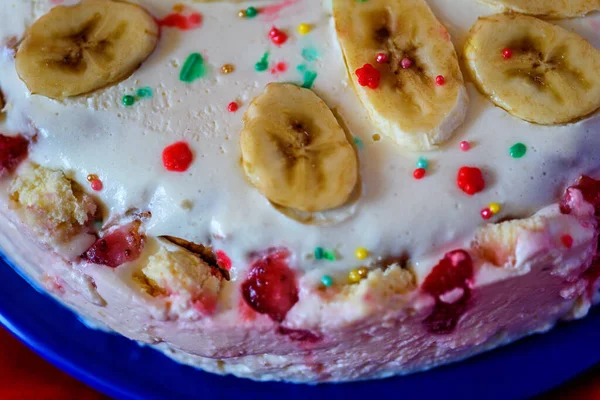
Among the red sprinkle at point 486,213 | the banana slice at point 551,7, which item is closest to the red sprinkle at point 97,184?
the red sprinkle at point 486,213

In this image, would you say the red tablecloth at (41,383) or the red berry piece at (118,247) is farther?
the red tablecloth at (41,383)

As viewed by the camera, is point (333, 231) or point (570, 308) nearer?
point (333, 231)

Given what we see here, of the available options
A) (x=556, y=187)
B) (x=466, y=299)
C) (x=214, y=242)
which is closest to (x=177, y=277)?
(x=214, y=242)

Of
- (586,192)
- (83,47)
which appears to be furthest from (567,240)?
(83,47)

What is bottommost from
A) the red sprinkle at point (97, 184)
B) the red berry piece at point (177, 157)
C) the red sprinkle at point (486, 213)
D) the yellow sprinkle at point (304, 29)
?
the red sprinkle at point (97, 184)

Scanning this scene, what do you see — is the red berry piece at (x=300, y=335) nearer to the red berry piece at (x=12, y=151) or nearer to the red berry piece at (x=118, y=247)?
the red berry piece at (x=118, y=247)

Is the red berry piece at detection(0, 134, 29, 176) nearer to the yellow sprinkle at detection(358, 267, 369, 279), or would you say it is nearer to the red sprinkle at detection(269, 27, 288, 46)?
the red sprinkle at detection(269, 27, 288, 46)

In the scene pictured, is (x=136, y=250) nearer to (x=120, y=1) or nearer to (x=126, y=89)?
(x=126, y=89)
